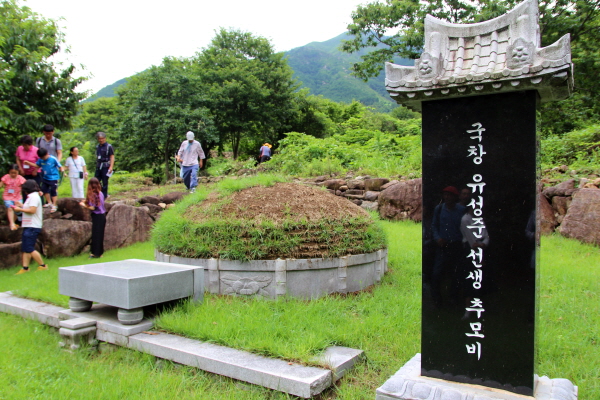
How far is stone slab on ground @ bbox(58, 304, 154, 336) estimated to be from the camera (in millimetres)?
4438

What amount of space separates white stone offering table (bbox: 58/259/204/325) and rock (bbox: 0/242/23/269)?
4543mm

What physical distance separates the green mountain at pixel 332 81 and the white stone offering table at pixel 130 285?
45635 mm

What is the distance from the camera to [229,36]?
26516 millimetres

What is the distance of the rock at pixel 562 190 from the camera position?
373 inches

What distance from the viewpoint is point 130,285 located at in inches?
173

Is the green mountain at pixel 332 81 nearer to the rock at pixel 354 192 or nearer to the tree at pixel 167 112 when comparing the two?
the tree at pixel 167 112

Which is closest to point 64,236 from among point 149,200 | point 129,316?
point 149,200

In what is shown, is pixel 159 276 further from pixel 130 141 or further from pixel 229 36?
pixel 229 36

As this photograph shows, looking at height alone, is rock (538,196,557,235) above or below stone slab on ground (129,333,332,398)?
above

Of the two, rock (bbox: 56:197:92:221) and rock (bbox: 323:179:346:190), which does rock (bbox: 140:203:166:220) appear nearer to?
rock (bbox: 56:197:92:221)

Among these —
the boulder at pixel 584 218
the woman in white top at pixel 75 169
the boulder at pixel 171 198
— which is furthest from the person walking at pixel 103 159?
the boulder at pixel 584 218

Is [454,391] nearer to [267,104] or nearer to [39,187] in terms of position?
[39,187]

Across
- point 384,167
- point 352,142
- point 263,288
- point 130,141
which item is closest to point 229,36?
point 130,141

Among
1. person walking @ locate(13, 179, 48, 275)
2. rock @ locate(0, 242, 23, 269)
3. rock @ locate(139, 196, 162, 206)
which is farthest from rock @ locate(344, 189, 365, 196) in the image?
rock @ locate(0, 242, 23, 269)
